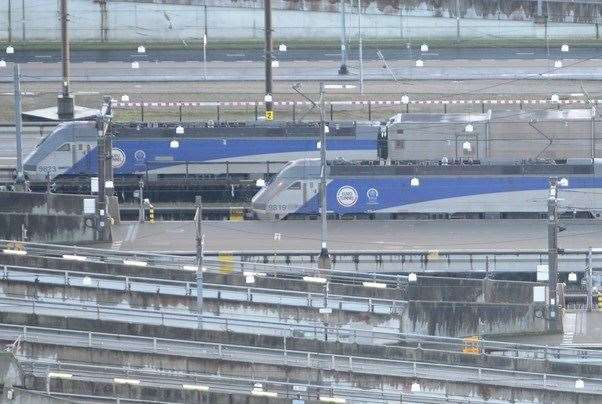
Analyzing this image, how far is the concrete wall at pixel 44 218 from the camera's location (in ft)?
182

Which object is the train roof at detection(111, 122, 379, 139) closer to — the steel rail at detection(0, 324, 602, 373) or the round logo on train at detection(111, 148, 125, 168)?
the round logo on train at detection(111, 148, 125, 168)

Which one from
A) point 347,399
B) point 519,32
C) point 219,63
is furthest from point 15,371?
point 519,32

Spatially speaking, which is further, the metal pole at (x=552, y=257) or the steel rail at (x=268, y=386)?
the metal pole at (x=552, y=257)

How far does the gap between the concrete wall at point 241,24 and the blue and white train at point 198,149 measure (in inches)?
687

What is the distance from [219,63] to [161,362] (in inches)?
1548

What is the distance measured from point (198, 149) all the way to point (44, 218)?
38.3 feet

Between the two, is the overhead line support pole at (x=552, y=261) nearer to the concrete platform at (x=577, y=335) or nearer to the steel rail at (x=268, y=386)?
the concrete platform at (x=577, y=335)

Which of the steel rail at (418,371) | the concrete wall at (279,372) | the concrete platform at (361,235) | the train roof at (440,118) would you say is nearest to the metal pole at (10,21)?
the train roof at (440,118)

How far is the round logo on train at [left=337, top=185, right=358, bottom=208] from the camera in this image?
61.9 meters

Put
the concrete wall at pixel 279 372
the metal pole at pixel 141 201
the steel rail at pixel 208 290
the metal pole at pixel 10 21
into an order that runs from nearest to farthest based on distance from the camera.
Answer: the concrete wall at pixel 279 372, the steel rail at pixel 208 290, the metal pole at pixel 141 201, the metal pole at pixel 10 21

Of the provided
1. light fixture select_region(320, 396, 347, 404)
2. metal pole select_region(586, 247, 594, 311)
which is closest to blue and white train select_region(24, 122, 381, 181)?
metal pole select_region(586, 247, 594, 311)

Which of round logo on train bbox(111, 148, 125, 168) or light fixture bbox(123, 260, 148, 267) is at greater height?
round logo on train bbox(111, 148, 125, 168)

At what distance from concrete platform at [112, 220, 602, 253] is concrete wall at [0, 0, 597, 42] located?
23972 millimetres

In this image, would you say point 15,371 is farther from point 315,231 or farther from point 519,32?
point 519,32
